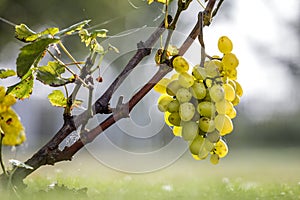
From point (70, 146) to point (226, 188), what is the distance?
99 cm

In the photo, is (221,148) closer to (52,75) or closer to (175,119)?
(175,119)

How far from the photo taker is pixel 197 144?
405 mm

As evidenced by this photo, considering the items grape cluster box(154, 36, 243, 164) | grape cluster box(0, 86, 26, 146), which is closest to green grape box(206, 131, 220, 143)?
grape cluster box(154, 36, 243, 164)

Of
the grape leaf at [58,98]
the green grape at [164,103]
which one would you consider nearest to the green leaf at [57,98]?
the grape leaf at [58,98]

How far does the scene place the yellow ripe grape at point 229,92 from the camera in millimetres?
400

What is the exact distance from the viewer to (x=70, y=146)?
16.1 inches

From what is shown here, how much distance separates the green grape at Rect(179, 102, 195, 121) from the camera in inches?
15.6

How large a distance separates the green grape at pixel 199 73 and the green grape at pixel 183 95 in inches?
0.6

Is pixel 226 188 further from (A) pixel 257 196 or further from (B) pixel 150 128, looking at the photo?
(B) pixel 150 128

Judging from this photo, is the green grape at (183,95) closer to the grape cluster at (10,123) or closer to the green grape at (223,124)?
the green grape at (223,124)

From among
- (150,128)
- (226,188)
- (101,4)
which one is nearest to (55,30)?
(150,128)

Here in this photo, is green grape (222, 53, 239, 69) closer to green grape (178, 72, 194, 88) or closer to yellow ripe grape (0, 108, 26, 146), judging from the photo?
green grape (178, 72, 194, 88)

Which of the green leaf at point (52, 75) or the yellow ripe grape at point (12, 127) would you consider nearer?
the green leaf at point (52, 75)

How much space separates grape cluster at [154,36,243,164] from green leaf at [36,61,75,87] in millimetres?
88
